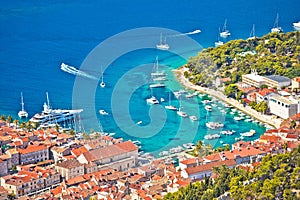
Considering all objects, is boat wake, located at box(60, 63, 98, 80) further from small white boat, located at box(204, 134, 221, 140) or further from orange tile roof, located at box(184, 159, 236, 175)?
orange tile roof, located at box(184, 159, 236, 175)

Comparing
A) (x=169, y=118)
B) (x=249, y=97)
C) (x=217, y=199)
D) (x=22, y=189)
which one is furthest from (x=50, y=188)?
(x=249, y=97)

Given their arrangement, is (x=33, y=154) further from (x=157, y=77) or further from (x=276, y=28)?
(x=276, y=28)

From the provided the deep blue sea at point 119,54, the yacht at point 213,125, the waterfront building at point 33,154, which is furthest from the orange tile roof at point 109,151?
the yacht at point 213,125

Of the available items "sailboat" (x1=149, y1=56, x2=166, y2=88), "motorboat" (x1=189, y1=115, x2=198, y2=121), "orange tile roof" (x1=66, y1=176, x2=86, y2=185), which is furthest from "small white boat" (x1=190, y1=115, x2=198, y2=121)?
"orange tile roof" (x1=66, y1=176, x2=86, y2=185)

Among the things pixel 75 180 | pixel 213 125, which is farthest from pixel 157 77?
pixel 75 180

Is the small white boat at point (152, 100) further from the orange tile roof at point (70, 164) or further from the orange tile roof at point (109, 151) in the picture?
the orange tile roof at point (70, 164)
